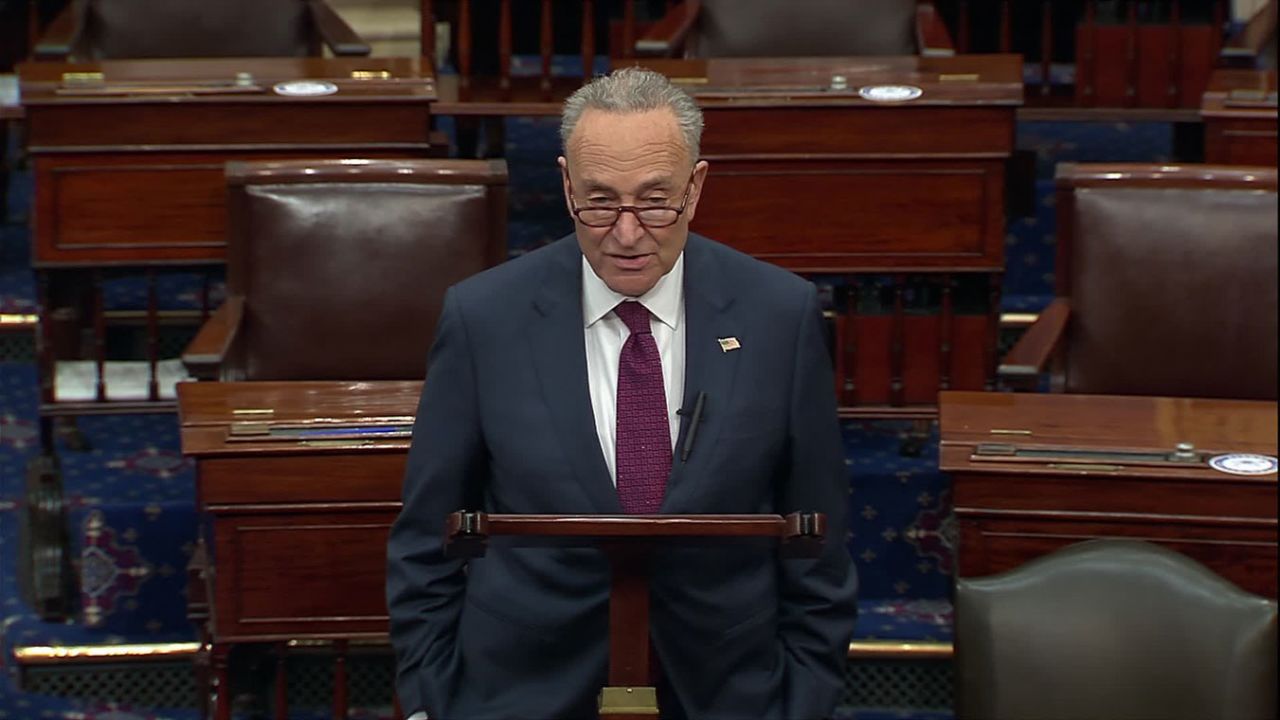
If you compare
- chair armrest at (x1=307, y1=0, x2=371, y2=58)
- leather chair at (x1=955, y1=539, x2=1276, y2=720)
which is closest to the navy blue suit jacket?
leather chair at (x1=955, y1=539, x2=1276, y2=720)

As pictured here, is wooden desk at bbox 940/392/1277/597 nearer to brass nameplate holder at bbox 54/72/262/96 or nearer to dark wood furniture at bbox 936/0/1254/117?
brass nameplate holder at bbox 54/72/262/96

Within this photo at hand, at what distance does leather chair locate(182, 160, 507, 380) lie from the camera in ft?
6.98

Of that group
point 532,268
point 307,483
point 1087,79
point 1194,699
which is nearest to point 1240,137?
point 1087,79

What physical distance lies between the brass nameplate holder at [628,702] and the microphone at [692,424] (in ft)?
0.80

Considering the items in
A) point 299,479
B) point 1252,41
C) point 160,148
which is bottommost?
point 299,479

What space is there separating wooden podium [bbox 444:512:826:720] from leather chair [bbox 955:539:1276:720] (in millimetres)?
585

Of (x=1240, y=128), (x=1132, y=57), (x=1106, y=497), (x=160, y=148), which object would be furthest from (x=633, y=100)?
(x=1132, y=57)

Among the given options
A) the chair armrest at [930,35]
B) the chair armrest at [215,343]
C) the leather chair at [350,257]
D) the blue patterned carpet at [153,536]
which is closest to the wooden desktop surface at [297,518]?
the chair armrest at [215,343]

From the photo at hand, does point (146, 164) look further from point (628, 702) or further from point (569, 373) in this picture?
point (628, 702)

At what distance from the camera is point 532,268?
133 cm

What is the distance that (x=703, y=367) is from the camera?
1.29 metres

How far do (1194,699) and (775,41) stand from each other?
4.91 feet

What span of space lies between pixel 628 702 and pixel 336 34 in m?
1.99

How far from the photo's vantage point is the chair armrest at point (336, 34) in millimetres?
2834
